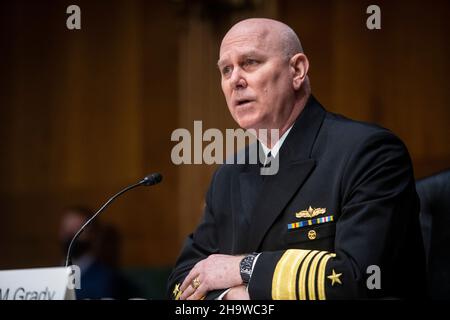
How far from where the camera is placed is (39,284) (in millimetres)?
2324

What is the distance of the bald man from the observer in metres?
2.08

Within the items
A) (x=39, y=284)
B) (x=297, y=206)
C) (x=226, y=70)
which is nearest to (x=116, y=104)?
(x=226, y=70)

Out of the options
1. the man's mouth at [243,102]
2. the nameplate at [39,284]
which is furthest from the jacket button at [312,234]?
the nameplate at [39,284]

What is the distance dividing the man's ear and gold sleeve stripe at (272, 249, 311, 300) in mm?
711

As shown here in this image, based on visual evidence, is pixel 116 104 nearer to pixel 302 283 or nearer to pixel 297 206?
pixel 297 206

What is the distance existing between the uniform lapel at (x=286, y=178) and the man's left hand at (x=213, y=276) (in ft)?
0.56

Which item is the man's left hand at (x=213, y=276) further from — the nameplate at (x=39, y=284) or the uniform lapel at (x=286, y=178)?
the nameplate at (x=39, y=284)

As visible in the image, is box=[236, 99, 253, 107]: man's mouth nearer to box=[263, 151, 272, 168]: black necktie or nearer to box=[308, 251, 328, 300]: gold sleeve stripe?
box=[263, 151, 272, 168]: black necktie

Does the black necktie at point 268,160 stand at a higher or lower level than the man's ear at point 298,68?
lower

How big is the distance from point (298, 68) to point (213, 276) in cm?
82

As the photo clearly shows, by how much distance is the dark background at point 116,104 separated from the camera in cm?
528

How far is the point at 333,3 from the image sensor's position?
514 centimetres

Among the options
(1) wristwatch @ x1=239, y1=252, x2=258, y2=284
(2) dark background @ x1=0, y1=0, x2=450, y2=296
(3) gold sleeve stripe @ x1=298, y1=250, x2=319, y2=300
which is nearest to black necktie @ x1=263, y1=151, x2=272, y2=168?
(1) wristwatch @ x1=239, y1=252, x2=258, y2=284

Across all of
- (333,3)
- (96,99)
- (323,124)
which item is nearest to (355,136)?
(323,124)
